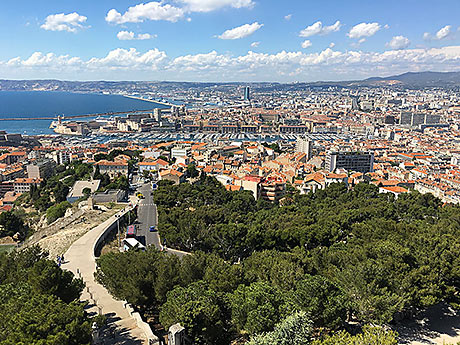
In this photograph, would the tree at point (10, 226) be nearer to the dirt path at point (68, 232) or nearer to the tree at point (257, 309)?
the dirt path at point (68, 232)

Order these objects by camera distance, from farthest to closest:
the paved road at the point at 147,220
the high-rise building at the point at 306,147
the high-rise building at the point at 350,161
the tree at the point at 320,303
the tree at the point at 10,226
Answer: the high-rise building at the point at 306,147
the high-rise building at the point at 350,161
the tree at the point at 10,226
the paved road at the point at 147,220
the tree at the point at 320,303

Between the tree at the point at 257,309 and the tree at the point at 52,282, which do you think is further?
the tree at the point at 52,282

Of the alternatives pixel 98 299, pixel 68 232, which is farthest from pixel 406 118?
pixel 98 299

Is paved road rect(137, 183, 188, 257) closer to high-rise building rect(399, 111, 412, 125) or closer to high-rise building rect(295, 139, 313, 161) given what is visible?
high-rise building rect(295, 139, 313, 161)

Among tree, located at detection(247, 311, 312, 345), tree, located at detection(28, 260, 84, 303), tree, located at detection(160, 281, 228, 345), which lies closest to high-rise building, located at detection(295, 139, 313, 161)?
tree, located at detection(160, 281, 228, 345)

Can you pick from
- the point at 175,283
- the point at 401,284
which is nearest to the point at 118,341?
the point at 175,283

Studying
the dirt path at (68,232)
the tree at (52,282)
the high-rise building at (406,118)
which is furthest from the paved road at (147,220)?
the high-rise building at (406,118)

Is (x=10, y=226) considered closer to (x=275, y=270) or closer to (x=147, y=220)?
(x=147, y=220)
